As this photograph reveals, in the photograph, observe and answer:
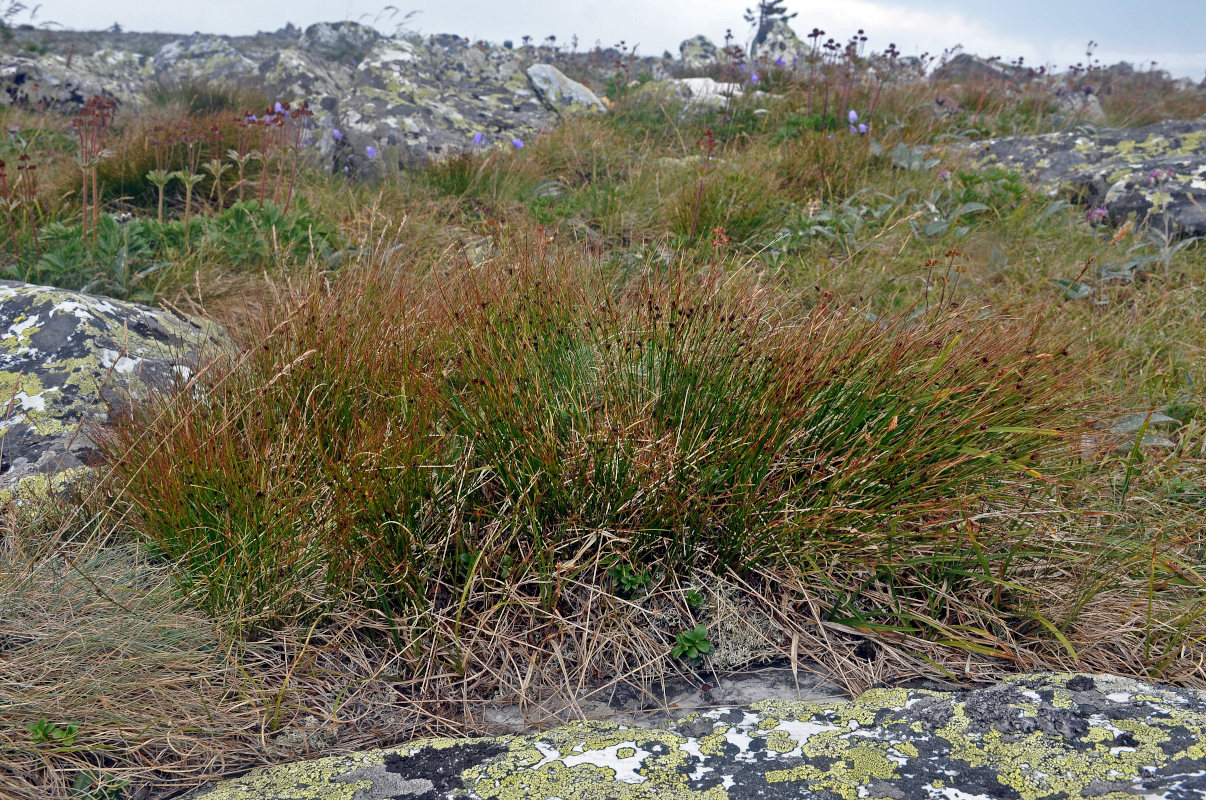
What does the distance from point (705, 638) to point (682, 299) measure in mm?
1141

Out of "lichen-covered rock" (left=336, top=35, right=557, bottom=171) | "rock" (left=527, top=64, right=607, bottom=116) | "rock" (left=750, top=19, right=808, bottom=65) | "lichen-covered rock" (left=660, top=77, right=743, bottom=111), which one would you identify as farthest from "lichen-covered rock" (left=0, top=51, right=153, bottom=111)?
"rock" (left=750, top=19, right=808, bottom=65)

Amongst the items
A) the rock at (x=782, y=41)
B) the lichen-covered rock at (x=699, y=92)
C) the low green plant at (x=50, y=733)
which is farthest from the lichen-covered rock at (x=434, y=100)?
the rock at (x=782, y=41)

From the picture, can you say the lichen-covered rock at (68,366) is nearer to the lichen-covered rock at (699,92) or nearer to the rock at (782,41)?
the lichen-covered rock at (699,92)

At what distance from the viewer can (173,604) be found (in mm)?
1810

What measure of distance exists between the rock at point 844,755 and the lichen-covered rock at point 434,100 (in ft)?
17.3

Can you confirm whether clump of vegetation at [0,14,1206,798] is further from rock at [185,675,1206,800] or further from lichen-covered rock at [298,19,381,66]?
lichen-covered rock at [298,19,381,66]

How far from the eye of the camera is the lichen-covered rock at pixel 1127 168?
468 cm

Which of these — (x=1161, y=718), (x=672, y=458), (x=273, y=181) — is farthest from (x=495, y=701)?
(x=273, y=181)

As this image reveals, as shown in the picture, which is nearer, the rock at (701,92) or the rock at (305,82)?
the rock at (701,92)

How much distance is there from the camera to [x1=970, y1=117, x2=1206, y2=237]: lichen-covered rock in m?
4.68

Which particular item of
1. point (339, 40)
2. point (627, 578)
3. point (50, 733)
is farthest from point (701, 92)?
point (339, 40)

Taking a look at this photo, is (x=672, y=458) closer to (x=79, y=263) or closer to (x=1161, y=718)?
(x=1161, y=718)

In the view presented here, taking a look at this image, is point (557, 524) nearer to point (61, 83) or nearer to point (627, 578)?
point (627, 578)

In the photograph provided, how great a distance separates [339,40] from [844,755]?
26157mm
